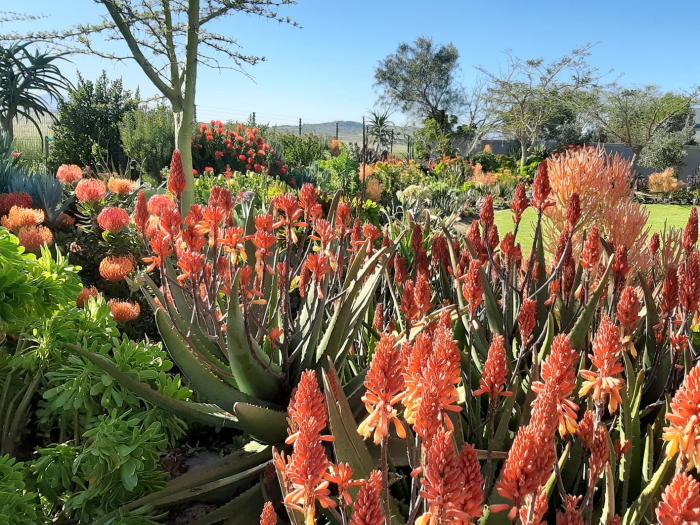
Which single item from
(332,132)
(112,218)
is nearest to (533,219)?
(112,218)

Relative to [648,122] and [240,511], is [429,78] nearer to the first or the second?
[648,122]

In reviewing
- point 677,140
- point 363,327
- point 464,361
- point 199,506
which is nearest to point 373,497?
point 464,361

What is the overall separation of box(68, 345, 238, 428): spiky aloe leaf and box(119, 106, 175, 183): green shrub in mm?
10317

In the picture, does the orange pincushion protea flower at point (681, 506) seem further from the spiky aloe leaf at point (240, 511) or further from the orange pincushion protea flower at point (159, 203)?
the orange pincushion protea flower at point (159, 203)

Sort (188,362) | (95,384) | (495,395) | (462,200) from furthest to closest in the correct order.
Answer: (462,200), (188,362), (95,384), (495,395)

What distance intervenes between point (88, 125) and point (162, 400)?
12974 mm

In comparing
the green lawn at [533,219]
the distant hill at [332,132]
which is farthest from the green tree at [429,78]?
the green lawn at [533,219]

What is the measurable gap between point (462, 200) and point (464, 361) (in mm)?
12268

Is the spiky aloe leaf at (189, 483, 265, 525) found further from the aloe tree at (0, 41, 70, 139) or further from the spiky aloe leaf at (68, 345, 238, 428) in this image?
the aloe tree at (0, 41, 70, 139)

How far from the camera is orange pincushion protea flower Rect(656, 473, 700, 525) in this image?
0.59 meters

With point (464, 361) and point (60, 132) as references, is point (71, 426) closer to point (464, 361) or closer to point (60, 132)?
point (464, 361)

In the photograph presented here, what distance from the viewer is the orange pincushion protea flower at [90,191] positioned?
12.3 ft

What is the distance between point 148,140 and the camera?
11.8m

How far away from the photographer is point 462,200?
13.7m
